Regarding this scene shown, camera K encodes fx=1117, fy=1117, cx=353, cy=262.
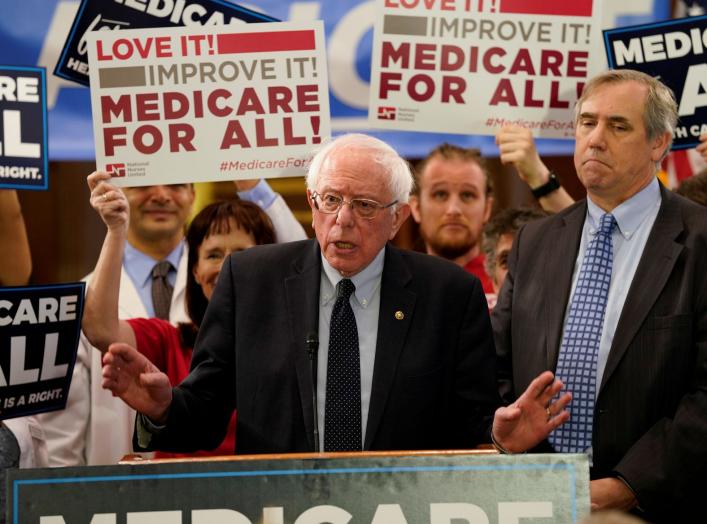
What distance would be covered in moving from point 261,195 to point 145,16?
0.73 meters

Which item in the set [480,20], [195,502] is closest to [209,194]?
[480,20]

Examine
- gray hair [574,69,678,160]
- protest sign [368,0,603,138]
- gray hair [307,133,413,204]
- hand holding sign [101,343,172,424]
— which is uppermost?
protest sign [368,0,603,138]

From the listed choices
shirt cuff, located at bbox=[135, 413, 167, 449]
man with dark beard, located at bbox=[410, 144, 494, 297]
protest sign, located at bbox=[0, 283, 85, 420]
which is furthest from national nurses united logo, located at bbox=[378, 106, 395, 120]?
shirt cuff, located at bbox=[135, 413, 167, 449]

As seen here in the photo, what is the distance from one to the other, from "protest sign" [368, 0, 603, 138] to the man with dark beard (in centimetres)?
55

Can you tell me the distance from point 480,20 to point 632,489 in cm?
173

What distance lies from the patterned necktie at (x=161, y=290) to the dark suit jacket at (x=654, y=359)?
4.76 feet

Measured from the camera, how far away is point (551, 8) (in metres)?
3.79

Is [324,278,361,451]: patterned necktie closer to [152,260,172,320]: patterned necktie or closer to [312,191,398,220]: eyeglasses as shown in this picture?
[312,191,398,220]: eyeglasses

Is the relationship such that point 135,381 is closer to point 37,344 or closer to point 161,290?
point 37,344

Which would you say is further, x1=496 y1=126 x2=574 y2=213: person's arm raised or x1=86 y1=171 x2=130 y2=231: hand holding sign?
x1=496 y1=126 x2=574 y2=213: person's arm raised

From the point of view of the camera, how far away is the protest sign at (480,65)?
377cm

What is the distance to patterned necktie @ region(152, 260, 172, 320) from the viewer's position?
4020 mm

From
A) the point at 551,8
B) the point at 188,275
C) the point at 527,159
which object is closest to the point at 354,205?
the point at 188,275

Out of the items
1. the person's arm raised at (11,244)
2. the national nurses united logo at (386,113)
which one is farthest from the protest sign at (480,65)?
the person's arm raised at (11,244)
